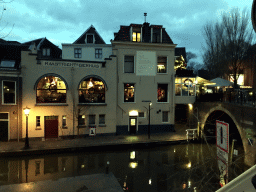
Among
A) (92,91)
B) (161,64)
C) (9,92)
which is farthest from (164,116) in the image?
(9,92)

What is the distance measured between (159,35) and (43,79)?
13.9 metres

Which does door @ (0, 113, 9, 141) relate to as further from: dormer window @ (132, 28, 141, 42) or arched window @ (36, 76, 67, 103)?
dormer window @ (132, 28, 141, 42)

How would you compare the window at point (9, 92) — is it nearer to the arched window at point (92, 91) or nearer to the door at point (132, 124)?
the arched window at point (92, 91)

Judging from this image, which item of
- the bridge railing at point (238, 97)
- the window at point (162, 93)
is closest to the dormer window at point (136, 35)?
the window at point (162, 93)

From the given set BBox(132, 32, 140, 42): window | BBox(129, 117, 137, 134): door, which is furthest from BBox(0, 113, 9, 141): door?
BBox(132, 32, 140, 42): window

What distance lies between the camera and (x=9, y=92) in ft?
60.2

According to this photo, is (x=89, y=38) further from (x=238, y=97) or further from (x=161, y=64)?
(x=238, y=97)

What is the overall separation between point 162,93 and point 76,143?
1146 centimetres

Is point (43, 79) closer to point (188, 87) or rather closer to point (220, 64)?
point (188, 87)

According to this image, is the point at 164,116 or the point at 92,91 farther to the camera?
the point at 164,116

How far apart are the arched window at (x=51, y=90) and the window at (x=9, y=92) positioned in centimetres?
208

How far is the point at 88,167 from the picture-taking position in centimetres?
1331

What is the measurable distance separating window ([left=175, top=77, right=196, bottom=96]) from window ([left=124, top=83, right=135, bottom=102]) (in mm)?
5626

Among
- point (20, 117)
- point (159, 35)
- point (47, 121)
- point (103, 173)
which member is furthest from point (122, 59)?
point (103, 173)
